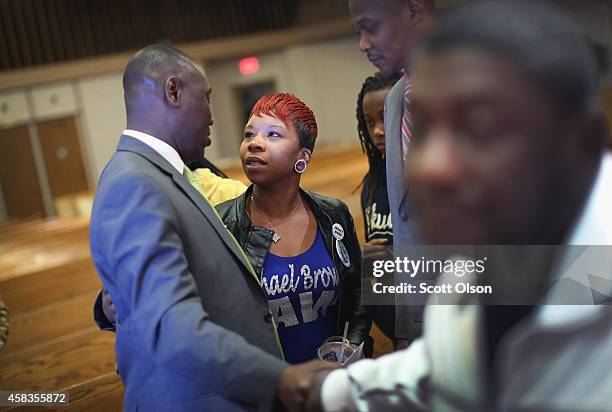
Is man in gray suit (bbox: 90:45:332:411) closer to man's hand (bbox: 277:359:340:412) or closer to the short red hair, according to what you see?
man's hand (bbox: 277:359:340:412)

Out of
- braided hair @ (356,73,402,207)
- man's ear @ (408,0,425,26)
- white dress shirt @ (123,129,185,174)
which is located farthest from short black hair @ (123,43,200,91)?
braided hair @ (356,73,402,207)

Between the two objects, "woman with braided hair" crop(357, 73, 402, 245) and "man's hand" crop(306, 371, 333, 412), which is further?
"woman with braided hair" crop(357, 73, 402, 245)

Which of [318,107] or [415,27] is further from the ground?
[415,27]

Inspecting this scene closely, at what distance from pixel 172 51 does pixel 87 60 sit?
30.6 ft

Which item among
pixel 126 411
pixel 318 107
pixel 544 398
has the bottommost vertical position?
pixel 318 107

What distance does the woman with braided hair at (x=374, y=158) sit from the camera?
2.05 m

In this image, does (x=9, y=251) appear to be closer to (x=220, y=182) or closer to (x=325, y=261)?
(x=220, y=182)

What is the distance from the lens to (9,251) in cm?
489

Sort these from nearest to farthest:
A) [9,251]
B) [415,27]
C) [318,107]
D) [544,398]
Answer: [544,398] → [415,27] → [9,251] → [318,107]

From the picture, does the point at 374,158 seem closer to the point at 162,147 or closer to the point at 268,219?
the point at 268,219

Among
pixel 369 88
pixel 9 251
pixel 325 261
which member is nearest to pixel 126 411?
pixel 325 261

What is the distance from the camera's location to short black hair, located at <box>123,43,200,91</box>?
1.36 meters

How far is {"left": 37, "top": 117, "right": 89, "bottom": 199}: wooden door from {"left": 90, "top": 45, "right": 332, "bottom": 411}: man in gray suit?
9034 millimetres

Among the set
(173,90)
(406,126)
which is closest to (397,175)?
(406,126)
